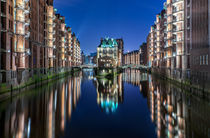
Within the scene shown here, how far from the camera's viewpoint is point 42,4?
59.6m

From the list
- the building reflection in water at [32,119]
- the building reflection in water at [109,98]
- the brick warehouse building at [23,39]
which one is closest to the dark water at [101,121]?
the building reflection in water at [32,119]

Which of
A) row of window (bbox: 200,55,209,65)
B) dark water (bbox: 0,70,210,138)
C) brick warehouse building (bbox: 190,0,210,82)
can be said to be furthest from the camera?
brick warehouse building (bbox: 190,0,210,82)

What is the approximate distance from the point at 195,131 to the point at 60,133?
386 inches

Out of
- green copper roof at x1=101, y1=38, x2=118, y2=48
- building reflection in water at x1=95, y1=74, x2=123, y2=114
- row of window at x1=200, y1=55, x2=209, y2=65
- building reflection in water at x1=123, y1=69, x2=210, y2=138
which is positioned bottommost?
building reflection in water at x1=95, y1=74, x2=123, y2=114

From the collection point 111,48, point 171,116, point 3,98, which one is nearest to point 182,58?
point 171,116

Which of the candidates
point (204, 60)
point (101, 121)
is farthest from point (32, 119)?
point (204, 60)

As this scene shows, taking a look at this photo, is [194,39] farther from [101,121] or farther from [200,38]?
[101,121]

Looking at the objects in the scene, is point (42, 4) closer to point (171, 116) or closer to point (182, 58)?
point (182, 58)

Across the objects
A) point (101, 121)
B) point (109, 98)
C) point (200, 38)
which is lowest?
point (101, 121)

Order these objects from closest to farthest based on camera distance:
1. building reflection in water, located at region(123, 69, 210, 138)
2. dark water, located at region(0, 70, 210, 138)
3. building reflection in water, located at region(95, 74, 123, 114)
Answer: building reflection in water, located at region(123, 69, 210, 138)
dark water, located at region(0, 70, 210, 138)
building reflection in water, located at region(95, 74, 123, 114)

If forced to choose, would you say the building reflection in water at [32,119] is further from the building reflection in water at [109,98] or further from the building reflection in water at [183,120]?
the building reflection in water at [183,120]

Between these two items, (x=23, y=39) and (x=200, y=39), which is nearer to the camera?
(x=200, y=39)

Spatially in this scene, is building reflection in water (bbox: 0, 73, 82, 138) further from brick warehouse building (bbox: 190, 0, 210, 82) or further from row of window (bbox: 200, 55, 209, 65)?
row of window (bbox: 200, 55, 209, 65)

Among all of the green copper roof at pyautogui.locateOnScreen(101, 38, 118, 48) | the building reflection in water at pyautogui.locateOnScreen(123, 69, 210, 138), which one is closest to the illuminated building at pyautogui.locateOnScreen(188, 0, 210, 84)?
the building reflection in water at pyautogui.locateOnScreen(123, 69, 210, 138)
